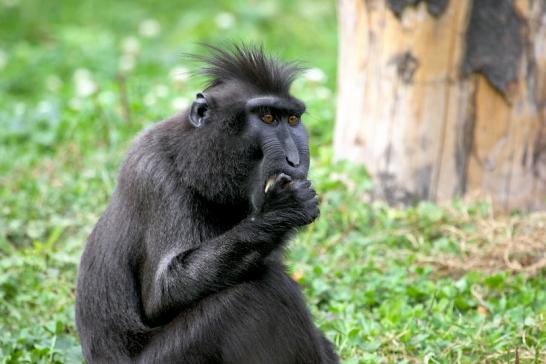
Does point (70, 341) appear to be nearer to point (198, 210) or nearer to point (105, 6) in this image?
point (198, 210)

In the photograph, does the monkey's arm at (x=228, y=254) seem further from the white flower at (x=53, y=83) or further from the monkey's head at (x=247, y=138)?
the white flower at (x=53, y=83)

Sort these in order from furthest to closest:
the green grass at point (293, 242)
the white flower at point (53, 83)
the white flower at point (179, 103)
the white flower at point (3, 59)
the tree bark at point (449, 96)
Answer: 1. the white flower at point (3, 59)
2. the white flower at point (53, 83)
3. the white flower at point (179, 103)
4. the tree bark at point (449, 96)
5. the green grass at point (293, 242)

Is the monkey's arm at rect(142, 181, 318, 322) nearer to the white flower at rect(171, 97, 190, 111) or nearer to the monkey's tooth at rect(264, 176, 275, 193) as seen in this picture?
the monkey's tooth at rect(264, 176, 275, 193)

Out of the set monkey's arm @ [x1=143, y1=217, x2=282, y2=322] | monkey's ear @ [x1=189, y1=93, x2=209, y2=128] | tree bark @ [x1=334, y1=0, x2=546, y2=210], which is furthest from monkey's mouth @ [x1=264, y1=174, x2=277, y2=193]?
tree bark @ [x1=334, y1=0, x2=546, y2=210]

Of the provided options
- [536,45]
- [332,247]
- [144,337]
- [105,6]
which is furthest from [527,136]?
[105,6]

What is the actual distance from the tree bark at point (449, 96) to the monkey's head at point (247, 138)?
7.81 feet

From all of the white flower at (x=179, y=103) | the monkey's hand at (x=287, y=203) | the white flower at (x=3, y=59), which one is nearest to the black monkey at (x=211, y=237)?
the monkey's hand at (x=287, y=203)

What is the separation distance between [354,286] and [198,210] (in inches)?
78.6

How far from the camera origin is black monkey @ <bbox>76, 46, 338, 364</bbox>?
441 centimetres

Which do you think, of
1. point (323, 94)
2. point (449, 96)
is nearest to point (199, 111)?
point (449, 96)

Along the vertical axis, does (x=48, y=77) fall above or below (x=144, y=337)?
above

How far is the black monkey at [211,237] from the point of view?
14.5 feet

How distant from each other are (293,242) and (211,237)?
1230mm

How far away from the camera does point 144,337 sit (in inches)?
182
